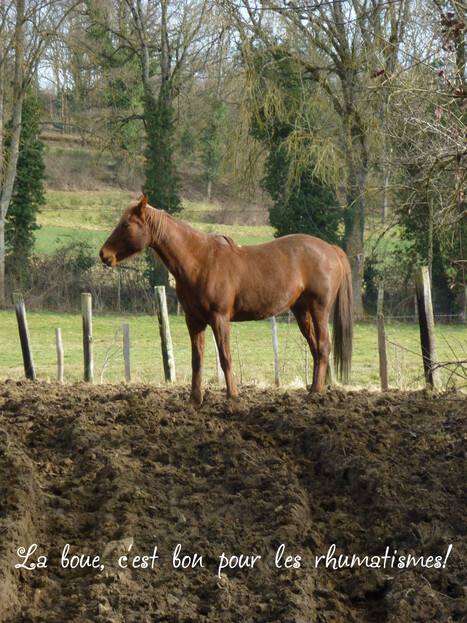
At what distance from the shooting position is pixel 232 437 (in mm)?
5984

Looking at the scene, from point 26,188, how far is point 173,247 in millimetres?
20234

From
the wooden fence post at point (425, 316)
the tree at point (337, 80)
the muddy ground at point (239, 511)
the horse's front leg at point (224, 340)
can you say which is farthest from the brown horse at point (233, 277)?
the tree at point (337, 80)

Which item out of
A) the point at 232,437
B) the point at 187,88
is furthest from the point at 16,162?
the point at 232,437

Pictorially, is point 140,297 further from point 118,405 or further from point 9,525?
point 9,525

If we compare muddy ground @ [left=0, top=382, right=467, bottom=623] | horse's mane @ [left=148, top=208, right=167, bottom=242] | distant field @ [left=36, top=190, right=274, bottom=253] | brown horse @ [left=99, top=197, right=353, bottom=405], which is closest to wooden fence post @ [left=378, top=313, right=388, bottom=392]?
brown horse @ [left=99, top=197, right=353, bottom=405]

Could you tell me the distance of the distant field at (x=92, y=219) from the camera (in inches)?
1268

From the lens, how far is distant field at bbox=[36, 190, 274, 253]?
32.2 m

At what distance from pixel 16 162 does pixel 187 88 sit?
8149 millimetres

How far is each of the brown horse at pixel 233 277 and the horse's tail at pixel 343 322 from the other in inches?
0.4

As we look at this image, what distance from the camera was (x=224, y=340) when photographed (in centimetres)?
746

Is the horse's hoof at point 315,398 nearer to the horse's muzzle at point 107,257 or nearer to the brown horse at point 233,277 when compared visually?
the brown horse at point 233,277

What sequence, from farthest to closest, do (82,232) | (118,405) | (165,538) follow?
(82,232) → (118,405) → (165,538)

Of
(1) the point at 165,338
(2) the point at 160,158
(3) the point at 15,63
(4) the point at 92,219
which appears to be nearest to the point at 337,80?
(2) the point at 160,158

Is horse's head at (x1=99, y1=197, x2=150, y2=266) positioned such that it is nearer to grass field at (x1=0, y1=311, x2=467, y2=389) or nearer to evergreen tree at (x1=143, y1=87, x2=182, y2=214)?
grass field at (x1=0, y1=311, x2=467, y2=389)
